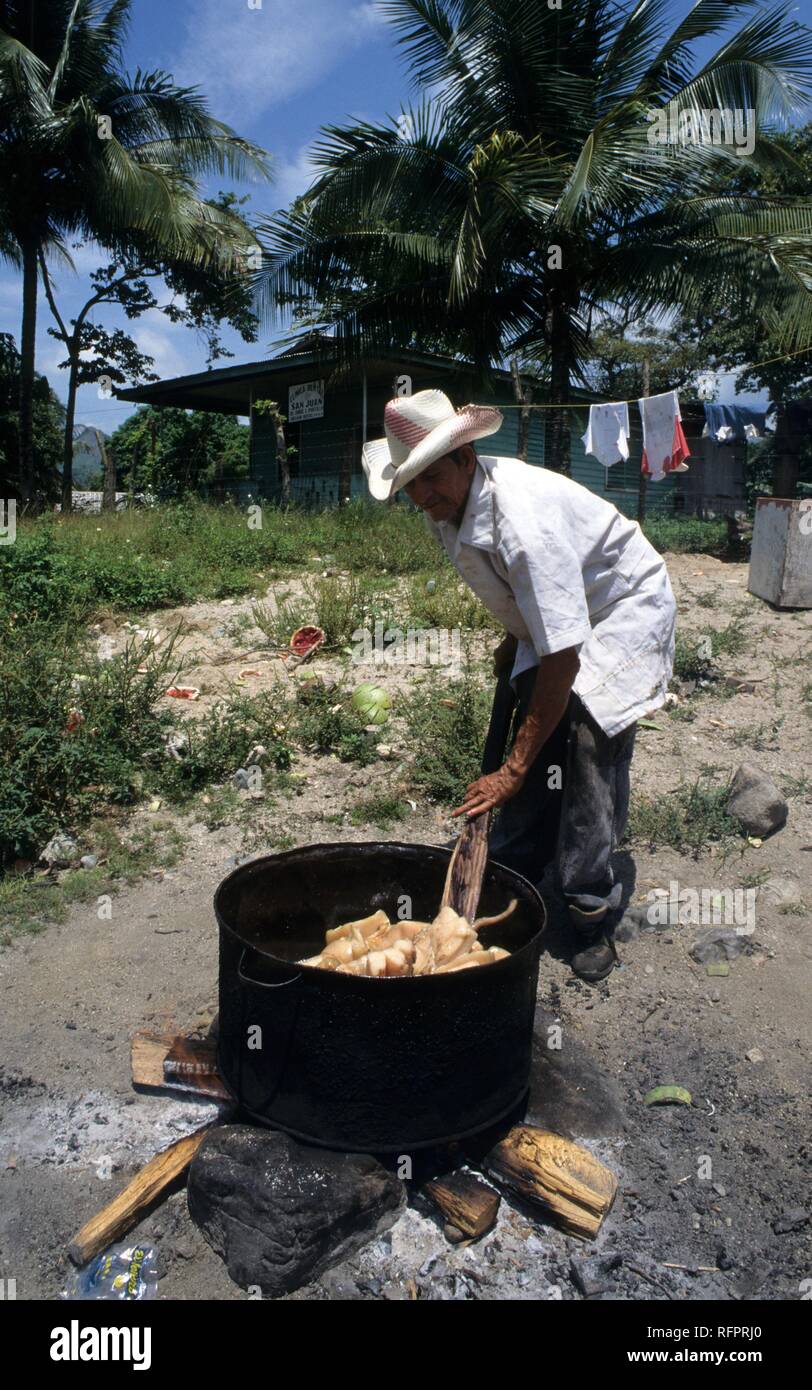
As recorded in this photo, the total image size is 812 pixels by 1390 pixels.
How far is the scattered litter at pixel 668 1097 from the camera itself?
2.85m

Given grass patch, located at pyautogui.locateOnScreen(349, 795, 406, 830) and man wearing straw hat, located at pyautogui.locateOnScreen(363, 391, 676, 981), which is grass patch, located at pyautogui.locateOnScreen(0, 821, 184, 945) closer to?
grass patch, located at pyautogui.locateOnScreen(349, 795, 406, 830)

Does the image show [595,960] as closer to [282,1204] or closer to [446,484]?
[282,1204]

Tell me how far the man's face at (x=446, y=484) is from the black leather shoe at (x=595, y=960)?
178 cm

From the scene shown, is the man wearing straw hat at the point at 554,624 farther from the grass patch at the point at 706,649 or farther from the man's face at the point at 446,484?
the grass patch at the point at 706,649

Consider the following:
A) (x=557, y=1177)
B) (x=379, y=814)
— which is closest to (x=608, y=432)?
(x=379, y=814)

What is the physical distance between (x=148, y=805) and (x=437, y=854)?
2.21 meters

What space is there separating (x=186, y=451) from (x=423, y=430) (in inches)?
886

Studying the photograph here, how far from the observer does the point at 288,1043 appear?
237 centimetres

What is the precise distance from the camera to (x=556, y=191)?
9578 millimetres

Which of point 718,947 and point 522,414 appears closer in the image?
point 718,947

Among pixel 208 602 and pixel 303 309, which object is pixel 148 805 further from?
pixel 303 309

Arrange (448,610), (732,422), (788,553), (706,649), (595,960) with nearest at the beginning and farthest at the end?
(595,960), (706,649), (448,610), (788,553), (732,422)

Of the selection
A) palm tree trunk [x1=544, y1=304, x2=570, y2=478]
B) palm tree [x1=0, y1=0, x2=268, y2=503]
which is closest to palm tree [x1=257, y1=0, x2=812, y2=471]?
palm tree trunk [x1=544, y1=304, x2=570, y2=478]
